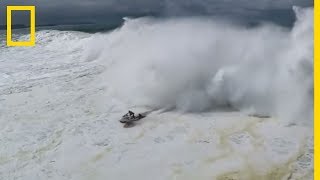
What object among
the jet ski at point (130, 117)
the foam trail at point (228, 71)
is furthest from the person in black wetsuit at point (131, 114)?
the foam trail at point (228, 71)

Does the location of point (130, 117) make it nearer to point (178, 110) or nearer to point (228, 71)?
point (178, 110)

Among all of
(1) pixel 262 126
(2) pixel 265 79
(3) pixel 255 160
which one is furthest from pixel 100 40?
(3) pixel 255 160

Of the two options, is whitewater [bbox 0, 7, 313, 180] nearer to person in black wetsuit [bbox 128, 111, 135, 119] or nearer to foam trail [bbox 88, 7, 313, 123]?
foam trail [bbox 88, 7, 313, 123]

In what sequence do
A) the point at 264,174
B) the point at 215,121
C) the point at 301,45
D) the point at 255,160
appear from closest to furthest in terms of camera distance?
the point at 264,174
the point at 255,160
the point at 215,121
the point at 301,45

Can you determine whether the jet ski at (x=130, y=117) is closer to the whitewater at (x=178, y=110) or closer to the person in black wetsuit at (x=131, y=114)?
the person in black wetsuit at (x=131, y=114)

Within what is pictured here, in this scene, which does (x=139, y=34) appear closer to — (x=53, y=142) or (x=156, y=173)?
(x=53, y=142)

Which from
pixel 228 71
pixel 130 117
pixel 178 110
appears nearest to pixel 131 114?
pixel 130 117

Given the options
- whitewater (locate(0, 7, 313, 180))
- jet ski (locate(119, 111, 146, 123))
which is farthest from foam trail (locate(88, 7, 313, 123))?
jet ski (locate(119, 111, 146, 123))
